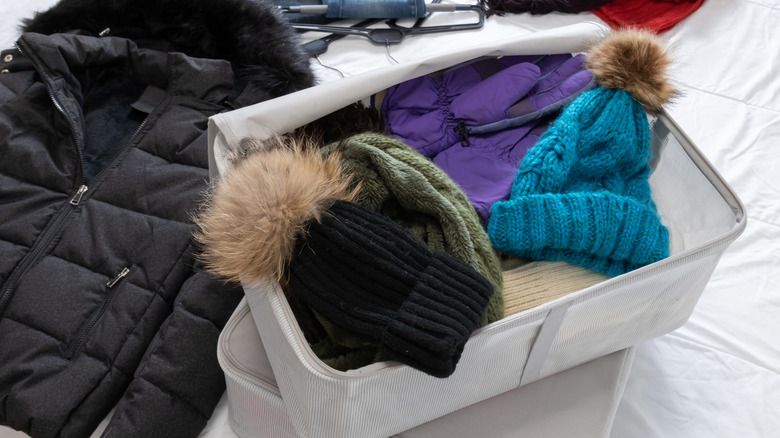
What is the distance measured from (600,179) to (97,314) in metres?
0.67

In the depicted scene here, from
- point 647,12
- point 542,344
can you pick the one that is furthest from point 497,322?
point 647,12

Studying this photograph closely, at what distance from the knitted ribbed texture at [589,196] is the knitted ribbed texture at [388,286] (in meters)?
0.15

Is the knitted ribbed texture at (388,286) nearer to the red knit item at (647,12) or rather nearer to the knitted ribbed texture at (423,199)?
the knitted ribbed texture at (423,199)

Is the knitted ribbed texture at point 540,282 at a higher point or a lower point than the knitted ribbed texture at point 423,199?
lower

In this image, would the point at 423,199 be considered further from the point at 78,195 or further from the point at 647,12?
the point at 647,12

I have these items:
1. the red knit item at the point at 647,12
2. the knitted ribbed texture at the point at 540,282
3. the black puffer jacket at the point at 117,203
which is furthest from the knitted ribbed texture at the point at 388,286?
the red knit item at the point at 647,12

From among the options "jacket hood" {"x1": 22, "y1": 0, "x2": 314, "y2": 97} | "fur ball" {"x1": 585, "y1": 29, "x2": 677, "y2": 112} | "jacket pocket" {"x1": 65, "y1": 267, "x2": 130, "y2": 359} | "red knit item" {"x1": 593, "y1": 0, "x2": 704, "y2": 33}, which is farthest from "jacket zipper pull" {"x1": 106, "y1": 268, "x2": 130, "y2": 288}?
"red knit item" {"x1": 593, "y1": 0, "x2": 704, "y2": 33}

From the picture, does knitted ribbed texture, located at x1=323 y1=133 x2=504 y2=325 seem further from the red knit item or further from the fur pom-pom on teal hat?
the red knit item

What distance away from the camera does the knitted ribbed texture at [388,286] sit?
49 centimetres

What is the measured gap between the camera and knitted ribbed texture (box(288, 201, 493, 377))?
0.49 metres

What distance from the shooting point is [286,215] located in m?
0.51

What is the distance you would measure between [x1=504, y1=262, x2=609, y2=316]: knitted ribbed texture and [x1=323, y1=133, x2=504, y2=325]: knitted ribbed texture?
0.12 ft

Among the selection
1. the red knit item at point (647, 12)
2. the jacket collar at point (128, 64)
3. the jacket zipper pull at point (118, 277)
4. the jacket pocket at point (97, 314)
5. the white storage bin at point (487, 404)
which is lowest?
the white storage bin at point (487, 404)

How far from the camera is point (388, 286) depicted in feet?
1.69
